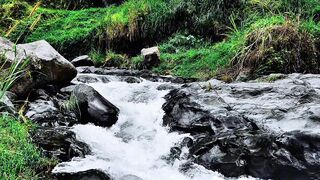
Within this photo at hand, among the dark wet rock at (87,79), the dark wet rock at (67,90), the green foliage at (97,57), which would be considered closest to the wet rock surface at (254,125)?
the dark wet rock at (67,90)

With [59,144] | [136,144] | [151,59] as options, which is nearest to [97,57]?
[151,59]

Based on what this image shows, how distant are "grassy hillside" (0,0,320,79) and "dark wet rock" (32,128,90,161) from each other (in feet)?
9.49

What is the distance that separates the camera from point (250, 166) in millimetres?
4129

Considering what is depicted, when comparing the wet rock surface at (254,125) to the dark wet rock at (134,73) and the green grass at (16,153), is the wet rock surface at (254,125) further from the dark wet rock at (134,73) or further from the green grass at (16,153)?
the dark wet rock at (134,73)

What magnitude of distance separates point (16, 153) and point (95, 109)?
2.00 metres

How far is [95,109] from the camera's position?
18.6ft

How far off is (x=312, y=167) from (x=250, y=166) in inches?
24.1

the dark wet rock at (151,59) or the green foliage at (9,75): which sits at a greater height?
the green foliage at (9,75)

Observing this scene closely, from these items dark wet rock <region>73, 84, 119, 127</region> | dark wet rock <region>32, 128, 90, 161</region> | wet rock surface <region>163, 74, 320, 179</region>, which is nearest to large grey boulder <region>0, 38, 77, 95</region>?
dark wet rock <region>73, 84, 119, 127</region>

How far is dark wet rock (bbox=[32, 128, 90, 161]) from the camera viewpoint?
4336 mm

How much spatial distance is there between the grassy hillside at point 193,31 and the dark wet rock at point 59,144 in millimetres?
2892

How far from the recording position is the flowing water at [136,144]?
166 inches

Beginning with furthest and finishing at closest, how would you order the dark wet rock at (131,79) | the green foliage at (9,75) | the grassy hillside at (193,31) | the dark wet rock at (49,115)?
the dark wet rock at (131,79), the grassy hillside at (193,31), the dark wet rock at (49,115), the green foliage at (9,75)

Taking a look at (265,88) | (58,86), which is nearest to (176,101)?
(265,88)
